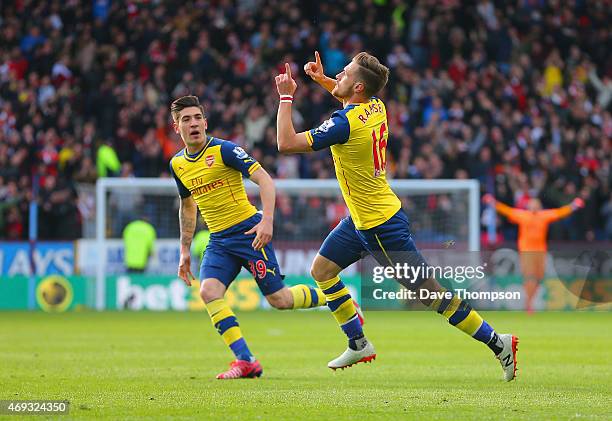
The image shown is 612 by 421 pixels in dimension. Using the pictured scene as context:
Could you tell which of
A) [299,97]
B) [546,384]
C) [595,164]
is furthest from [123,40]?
[546,384]

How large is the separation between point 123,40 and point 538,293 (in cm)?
1099

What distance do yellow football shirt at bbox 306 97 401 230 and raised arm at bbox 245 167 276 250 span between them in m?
0.55

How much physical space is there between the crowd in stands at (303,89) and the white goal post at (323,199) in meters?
0.69

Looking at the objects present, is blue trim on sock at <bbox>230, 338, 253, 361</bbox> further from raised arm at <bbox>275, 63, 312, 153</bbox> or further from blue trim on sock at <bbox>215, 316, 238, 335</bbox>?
raised arm at <bbox>275, 63, 312, 153</bbox>

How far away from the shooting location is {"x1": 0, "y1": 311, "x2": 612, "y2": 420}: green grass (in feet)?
24.8

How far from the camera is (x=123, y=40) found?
27.0m

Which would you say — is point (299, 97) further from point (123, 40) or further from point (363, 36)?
point (123, 40)

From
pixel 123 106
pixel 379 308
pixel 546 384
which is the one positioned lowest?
pixel 379 308

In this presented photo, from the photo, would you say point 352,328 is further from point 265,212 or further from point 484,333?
point 265,212

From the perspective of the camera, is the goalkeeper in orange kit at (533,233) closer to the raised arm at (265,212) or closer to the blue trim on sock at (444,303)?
the blue trim on sock at (444,303)

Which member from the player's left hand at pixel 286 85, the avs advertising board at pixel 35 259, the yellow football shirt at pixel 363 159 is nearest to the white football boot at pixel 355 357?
the yellow football shirt at pixel 363 159

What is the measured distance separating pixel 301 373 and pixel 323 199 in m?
13.2

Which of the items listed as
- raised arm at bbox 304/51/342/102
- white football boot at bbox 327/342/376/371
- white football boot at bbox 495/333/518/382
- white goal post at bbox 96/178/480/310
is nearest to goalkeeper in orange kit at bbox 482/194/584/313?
white goal post at bbox 96/178/480/310

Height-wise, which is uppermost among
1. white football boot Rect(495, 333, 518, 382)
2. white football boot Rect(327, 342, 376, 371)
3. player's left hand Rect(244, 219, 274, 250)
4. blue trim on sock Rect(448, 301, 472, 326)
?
player's left hand Rect(244, 219, 274, 250)
